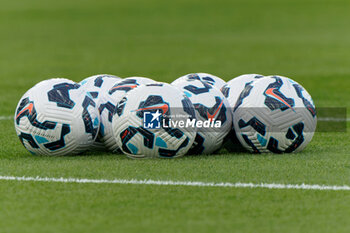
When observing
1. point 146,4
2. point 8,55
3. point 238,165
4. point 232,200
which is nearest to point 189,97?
point 238,165

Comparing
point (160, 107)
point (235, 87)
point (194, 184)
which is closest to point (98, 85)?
point (160, 107)

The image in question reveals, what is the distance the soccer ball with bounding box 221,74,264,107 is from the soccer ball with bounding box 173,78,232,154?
0.43 m

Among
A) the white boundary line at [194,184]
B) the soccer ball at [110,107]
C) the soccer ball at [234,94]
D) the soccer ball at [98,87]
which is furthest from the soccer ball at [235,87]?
the white boundary line at [194,184]

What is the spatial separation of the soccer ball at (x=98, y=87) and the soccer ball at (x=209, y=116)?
122cm

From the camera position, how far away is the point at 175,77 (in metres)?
21.3

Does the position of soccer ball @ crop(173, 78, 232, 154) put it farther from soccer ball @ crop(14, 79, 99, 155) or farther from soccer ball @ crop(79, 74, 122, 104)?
soccer ball @ crop(14, 79, 99, 155)

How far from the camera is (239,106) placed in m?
9.70

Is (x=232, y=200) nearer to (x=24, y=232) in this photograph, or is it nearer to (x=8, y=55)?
(x=24, y=232)

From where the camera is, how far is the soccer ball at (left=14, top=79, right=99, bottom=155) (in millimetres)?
9383

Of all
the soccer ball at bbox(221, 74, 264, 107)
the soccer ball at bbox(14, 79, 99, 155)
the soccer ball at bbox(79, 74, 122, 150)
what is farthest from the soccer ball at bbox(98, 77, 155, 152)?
the soccer ball at bbox(221, 74, 264, 107)

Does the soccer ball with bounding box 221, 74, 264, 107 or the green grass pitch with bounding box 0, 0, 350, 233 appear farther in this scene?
the soccer ball with bounding box 221, 74, 264, 107

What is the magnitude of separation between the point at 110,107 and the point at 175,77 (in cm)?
1147

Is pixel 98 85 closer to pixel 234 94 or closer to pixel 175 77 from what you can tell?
pixel 234 94

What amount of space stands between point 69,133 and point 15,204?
2.30 m
